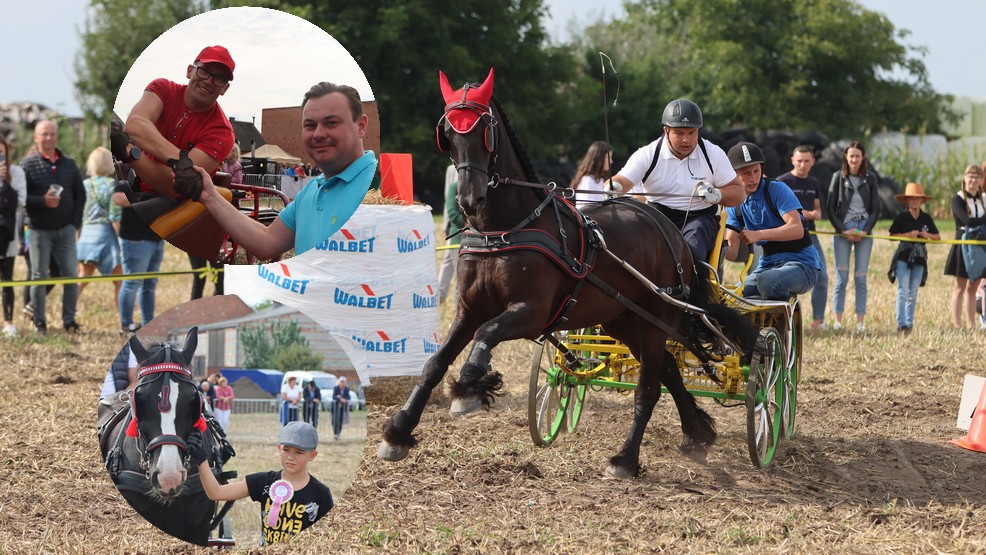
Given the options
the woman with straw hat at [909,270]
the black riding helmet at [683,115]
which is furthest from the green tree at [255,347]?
the woman with straw hat at [909,270]

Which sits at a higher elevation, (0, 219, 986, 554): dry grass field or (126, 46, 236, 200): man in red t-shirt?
(126, 46, 236, 200): man in red t-shirt

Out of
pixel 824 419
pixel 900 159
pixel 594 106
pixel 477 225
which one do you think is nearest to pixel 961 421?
pixel 824 419

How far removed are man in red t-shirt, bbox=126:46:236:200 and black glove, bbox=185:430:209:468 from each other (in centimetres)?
57

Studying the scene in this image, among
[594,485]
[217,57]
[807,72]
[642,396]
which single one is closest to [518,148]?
[642,396]

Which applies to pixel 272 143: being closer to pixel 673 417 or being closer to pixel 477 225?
pixel 477 225

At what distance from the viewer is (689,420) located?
597cm

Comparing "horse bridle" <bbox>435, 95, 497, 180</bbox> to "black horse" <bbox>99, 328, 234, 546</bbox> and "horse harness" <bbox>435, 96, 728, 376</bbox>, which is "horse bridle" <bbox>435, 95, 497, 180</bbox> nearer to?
"horse harness" <bbox>435, 96, 728, 376</bbox>

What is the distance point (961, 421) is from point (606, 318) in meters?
2.90

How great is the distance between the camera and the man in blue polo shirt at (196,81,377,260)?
2.35 meters

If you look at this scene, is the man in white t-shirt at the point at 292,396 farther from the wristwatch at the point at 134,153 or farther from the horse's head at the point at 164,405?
the wristwatch at the point at 134,153

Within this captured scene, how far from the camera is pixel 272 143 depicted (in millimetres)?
2307

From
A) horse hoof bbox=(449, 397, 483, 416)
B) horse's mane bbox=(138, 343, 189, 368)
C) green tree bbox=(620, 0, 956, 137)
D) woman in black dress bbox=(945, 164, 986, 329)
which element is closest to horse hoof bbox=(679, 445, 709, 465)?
horse hoof bbox=(449, 397, 483, 416)

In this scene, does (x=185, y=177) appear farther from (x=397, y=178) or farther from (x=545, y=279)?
(x=397, y=178)

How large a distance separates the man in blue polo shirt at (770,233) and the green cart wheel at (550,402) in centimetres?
134
